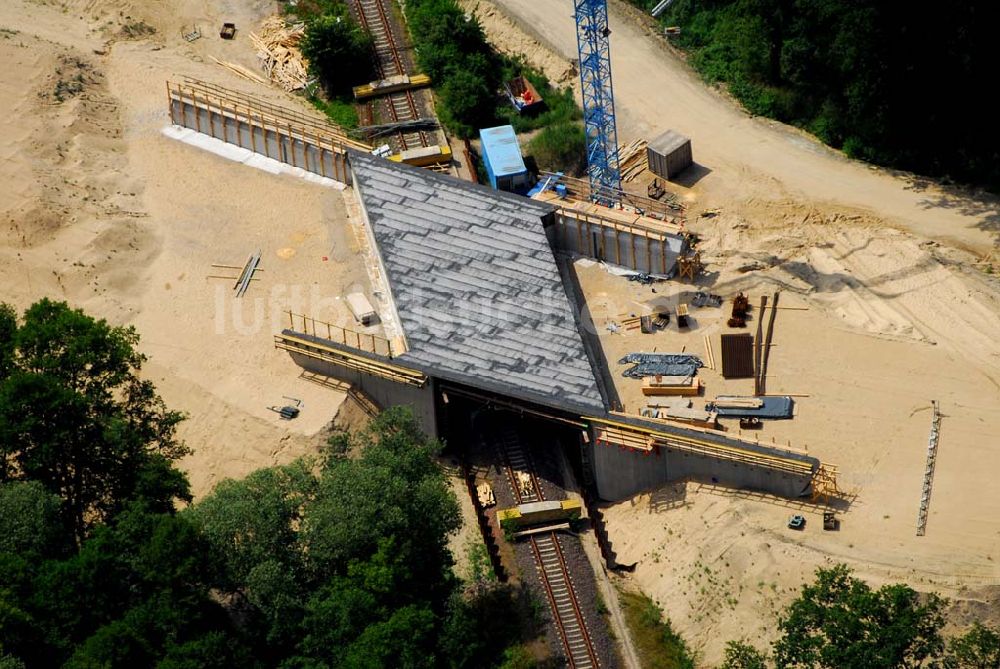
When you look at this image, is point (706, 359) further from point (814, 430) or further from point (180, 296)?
point (180, 296)

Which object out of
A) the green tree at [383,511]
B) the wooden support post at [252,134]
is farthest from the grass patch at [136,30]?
the green tree at [383,511]

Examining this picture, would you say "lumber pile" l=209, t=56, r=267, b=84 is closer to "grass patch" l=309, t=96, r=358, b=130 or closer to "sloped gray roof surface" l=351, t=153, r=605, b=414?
"grass patch" l=309, t=96, r=358, b=130

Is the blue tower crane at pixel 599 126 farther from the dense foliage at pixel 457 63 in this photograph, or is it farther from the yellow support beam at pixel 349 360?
the yellow support beam at pixel 349 360

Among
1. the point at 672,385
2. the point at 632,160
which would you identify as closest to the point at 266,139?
the point at 632,160

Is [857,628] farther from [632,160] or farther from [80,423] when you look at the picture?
[632,160]

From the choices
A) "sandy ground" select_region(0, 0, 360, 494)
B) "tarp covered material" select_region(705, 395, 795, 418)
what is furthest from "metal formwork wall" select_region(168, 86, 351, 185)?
"tarp covered material" select_region(705, 395, 795, 418)
